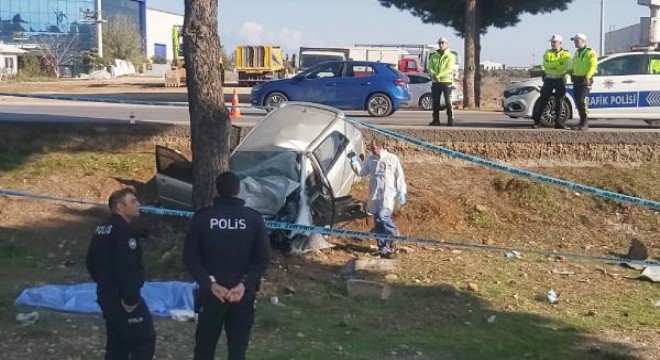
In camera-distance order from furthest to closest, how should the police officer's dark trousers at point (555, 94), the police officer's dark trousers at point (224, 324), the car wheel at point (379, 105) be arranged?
the car wheel at point (379, 105) → the police officer's dark trousers at point (555, 94) → the police officer's dark trousers at point (224, 324)

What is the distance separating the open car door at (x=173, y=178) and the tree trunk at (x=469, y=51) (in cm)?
1903

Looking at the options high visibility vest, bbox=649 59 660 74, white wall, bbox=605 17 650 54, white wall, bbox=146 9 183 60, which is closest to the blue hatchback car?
high visibility vest, bbox=649 59 660 74

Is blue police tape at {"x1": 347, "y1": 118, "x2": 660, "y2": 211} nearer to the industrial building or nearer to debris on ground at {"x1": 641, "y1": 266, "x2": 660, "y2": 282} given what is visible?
debris on ground at {"x1": 641, "y1": 266, "x2": 660, "y2": 282}

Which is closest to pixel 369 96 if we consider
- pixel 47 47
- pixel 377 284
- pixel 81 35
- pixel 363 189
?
pixel 363 189

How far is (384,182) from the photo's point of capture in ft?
37.4

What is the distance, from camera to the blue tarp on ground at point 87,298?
8.59m

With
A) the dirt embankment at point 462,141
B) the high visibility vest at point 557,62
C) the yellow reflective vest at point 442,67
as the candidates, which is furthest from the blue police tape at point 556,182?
the high visibility vest at point 557,62

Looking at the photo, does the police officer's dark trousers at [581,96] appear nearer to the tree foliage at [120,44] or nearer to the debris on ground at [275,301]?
the debris on ground at [275,301]

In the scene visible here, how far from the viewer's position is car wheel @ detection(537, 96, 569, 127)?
661 inches

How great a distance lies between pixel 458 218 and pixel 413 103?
16.9m

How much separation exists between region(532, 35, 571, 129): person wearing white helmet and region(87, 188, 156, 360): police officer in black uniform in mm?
11170

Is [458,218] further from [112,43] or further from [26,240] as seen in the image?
[112,43]

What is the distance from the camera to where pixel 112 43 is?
266ft

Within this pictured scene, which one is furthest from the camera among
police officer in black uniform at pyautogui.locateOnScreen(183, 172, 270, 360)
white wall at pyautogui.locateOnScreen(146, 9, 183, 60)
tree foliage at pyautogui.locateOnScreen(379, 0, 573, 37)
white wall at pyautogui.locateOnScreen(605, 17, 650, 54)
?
white wall at pyautogui.locateOnScreen(146, 9, 183, 60)
